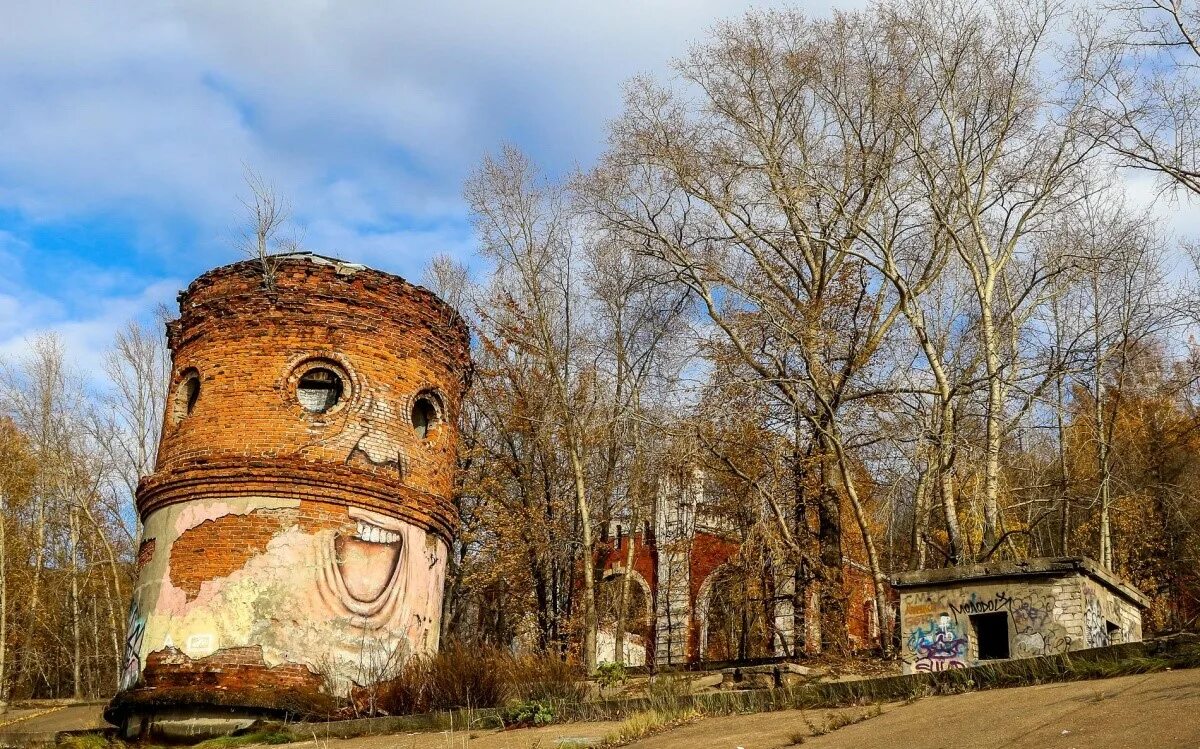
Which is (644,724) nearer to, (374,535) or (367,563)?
(367,563)

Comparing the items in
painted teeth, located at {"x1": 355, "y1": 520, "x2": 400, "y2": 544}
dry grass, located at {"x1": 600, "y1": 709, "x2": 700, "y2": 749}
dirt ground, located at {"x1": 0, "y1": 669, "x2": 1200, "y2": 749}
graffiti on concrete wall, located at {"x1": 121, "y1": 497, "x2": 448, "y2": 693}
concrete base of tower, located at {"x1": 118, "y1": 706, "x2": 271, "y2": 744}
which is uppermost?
painted teeth, located at {"x1": 355, "y1": 520, "x2": 400, "y2": 544}

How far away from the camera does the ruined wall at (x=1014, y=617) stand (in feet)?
40.3

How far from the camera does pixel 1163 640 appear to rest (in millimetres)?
8594

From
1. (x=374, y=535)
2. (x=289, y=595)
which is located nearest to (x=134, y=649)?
(x=289, y=595)

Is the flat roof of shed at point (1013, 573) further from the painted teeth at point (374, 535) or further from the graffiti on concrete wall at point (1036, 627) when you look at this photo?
the painted teeth at point (374, 535)

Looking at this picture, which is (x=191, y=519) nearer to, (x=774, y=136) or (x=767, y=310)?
(x=767, y=310)

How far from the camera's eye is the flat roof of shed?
12406mm

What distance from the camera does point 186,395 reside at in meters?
15.7

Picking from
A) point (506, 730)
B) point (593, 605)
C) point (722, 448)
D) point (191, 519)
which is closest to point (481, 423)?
point (593, 605)

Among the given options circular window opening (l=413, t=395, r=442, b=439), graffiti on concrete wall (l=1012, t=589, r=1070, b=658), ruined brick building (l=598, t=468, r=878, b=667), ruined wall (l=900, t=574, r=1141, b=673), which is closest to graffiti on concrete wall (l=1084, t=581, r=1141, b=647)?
ruined wall (l=900, t=574, r=1141, b=673)

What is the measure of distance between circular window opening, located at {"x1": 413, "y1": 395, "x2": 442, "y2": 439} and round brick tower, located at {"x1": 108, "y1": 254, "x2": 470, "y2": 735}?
0.10 feet

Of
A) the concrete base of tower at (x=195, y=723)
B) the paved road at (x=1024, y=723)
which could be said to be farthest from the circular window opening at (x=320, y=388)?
the paved road at (x=1024, y=723)

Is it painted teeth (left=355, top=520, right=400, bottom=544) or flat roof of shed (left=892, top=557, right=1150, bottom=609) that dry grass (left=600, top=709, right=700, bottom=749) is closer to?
Answer: flat roof of shed (left=892, top=557, right=1150, bottom=609)

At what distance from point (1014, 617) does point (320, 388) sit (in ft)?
31.9
